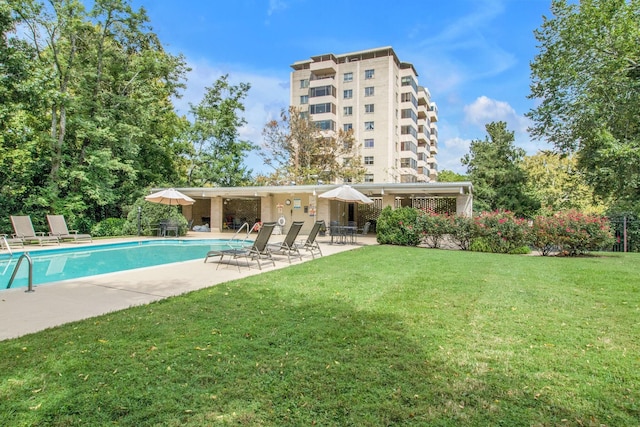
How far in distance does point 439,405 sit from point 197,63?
98.9 feet

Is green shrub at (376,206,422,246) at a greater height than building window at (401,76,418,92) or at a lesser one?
lesser

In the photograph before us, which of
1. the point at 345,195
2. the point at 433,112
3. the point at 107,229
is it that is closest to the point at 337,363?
the point at 345,195

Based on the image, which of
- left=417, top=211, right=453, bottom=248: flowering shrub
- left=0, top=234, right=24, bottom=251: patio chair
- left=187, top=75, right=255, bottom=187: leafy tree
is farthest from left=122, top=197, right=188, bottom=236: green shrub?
left=417, top=211, right=453, bottom=248: flowering shrub

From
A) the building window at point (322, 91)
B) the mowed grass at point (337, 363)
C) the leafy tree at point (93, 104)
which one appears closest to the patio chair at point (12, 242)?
the leafy tree at point (93, 104)

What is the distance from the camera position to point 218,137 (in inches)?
1246

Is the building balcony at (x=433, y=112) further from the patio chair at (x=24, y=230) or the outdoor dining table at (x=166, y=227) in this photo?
the patio chair at (x=24, y=230)

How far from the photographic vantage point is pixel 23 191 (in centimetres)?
1750

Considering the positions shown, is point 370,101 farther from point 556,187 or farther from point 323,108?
point 556,187

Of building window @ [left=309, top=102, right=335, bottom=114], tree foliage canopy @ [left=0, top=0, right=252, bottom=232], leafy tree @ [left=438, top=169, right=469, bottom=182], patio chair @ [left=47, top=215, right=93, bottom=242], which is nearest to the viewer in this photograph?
patio chair @ [left=47, top=215, right=93, bottom=242]

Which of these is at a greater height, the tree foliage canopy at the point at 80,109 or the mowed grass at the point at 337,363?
the tree foliage canopy at the point at 80,109

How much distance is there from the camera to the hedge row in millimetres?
11383

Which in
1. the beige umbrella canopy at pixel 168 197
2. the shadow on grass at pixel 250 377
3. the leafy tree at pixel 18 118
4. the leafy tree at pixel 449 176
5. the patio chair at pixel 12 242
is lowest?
the shadow on grass at pixel 250 377

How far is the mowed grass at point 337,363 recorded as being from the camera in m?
2.46

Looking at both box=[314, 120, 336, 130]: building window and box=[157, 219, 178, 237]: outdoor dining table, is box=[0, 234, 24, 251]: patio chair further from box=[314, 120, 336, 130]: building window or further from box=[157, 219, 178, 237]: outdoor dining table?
box=[314, 120, 336, 130]: building window
